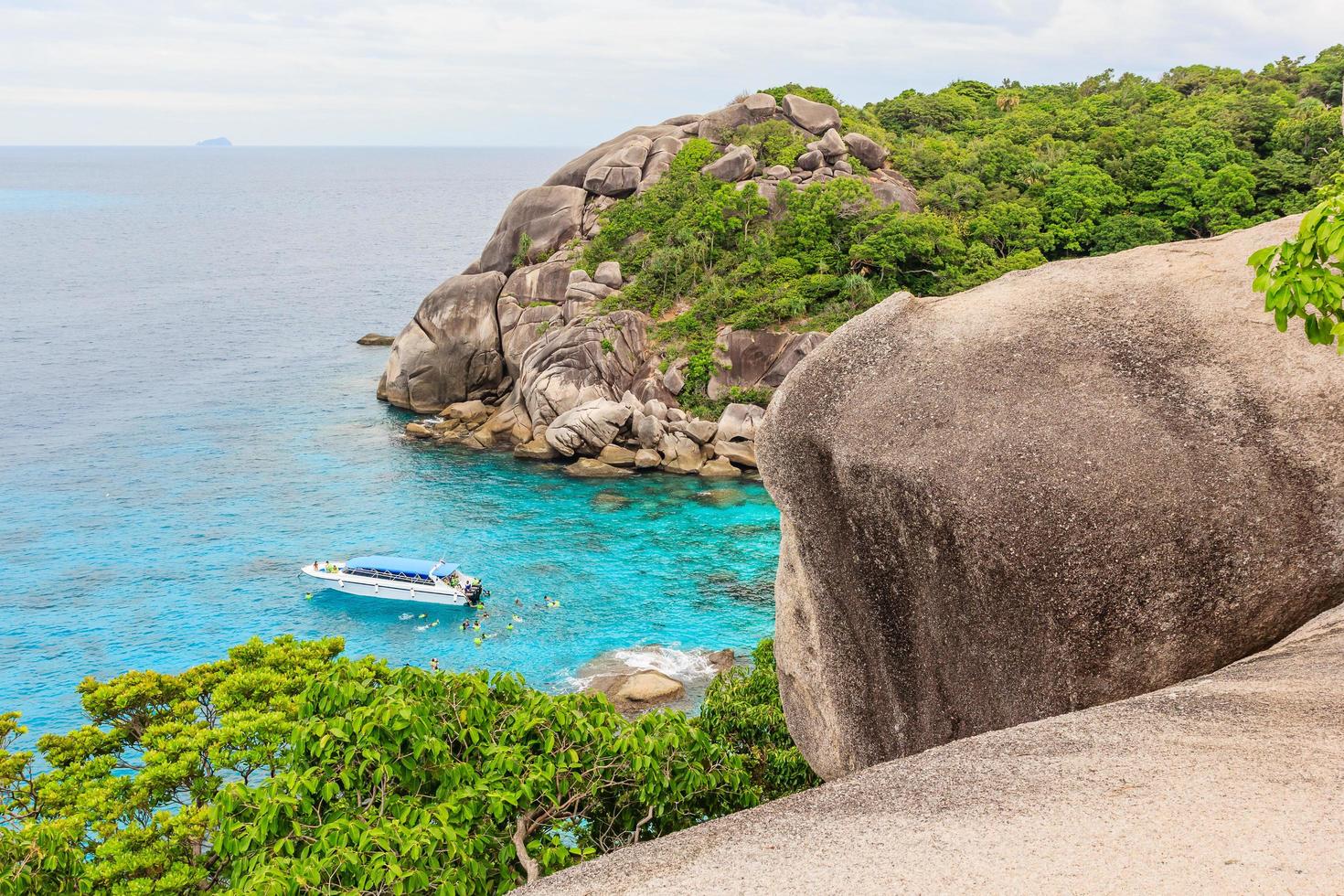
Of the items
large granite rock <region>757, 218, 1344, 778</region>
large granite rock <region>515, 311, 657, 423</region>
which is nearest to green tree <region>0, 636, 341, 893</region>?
large granite rock <region>757, 218, 1344, 778</region>

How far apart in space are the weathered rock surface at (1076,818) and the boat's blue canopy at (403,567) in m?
32.1

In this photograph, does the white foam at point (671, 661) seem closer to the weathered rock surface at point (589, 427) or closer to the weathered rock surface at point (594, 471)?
the weathered rock surface at point (594, 471)

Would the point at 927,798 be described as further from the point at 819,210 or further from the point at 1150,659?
the point at 819,210

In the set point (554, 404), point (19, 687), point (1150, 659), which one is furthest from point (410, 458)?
point (1150, 659)

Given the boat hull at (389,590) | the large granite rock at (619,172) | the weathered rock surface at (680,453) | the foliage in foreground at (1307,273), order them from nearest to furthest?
the foliage in foreground at (1307,273)
the boat hull at (389,590)
the weathered rock surface at (680,453)
the large granite rock at (619,172)

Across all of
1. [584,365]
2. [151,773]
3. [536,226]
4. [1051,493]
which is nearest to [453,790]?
[151,773]

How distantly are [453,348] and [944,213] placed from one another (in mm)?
30138

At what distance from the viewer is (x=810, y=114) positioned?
66500 mm

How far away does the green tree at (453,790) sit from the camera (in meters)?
9.37

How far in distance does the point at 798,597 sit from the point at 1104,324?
14.7 feet

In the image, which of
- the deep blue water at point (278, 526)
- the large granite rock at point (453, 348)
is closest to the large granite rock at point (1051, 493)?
the deep blue water at point (278, 526)

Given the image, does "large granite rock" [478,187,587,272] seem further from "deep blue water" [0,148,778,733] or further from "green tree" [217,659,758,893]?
"green tree" [217,659,758,893]

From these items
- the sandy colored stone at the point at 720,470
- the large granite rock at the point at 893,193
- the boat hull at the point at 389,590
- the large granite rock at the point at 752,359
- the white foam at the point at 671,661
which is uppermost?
the large granite rock at the point at 893,193

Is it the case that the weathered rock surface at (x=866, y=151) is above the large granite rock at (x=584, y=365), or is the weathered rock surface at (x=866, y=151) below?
above
